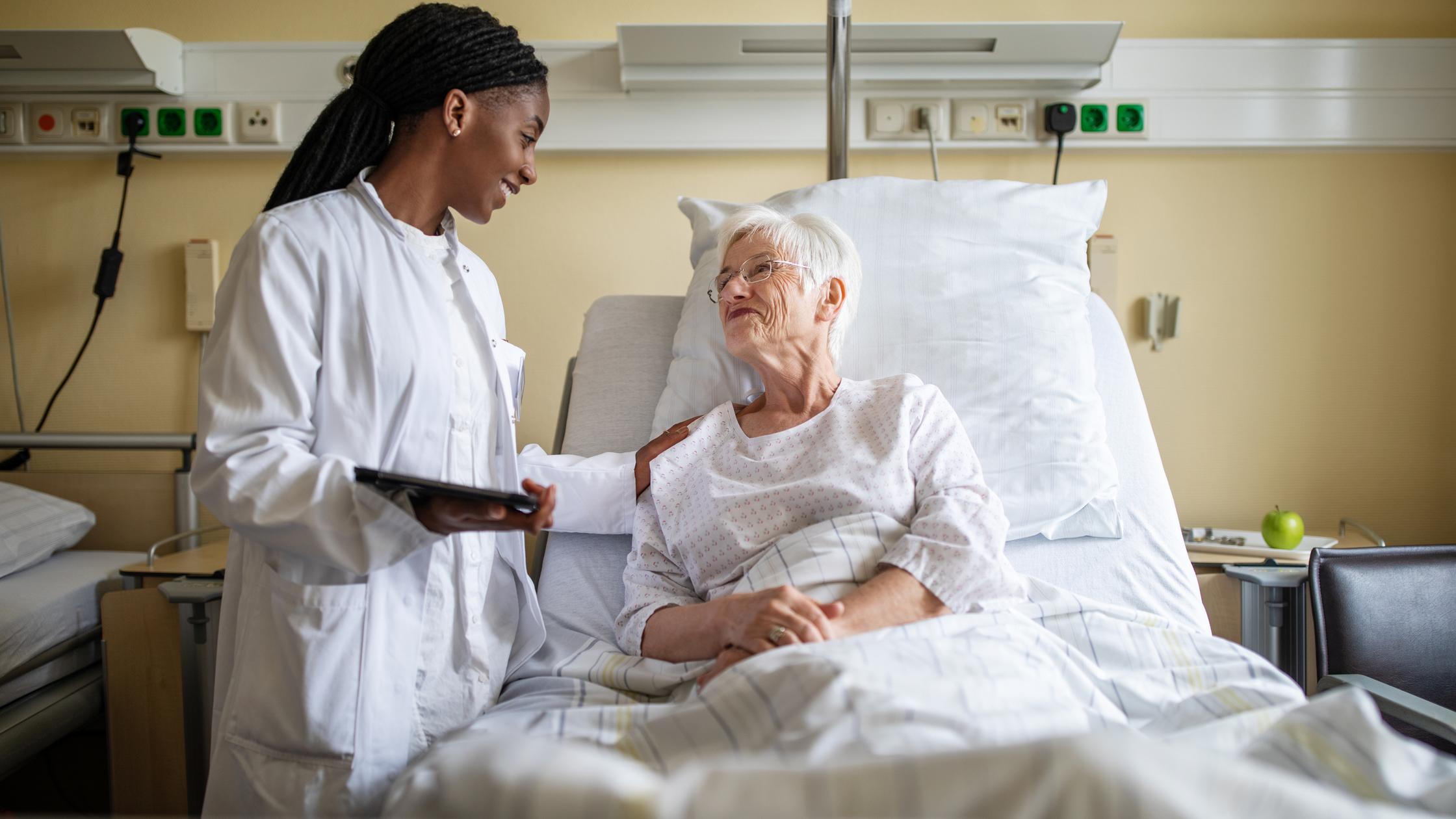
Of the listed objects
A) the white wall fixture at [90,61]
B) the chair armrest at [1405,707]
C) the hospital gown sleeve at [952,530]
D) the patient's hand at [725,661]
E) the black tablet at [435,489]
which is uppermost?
the white wall fixture at [90,61]

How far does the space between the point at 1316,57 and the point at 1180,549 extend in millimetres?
1386

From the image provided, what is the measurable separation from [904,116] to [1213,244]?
78cm

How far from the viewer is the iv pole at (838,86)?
1687 millimetres

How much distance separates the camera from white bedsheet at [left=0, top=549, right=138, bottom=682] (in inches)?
68.6

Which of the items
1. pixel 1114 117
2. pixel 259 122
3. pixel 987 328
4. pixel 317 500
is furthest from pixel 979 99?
pixel 317 500

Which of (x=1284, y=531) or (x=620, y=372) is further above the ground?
(x=620, y=372)

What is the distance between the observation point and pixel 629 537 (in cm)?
155

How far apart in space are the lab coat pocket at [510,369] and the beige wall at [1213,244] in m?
0.93

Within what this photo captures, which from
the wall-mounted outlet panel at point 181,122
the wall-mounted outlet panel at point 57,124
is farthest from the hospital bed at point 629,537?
the wall-mounted outlet panel at point 57,124

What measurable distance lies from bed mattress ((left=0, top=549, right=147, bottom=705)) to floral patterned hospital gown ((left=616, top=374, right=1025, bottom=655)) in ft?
3.93

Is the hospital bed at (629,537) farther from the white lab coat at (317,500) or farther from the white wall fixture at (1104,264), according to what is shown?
the white wall fixture at (1104,264)

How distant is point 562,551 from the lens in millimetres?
1527

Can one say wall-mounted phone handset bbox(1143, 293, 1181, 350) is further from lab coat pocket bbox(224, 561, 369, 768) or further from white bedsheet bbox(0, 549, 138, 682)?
white bedsheet bbox(0, 549, 138, 682)

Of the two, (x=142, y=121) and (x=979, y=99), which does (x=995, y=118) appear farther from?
(x=142, y=121)
